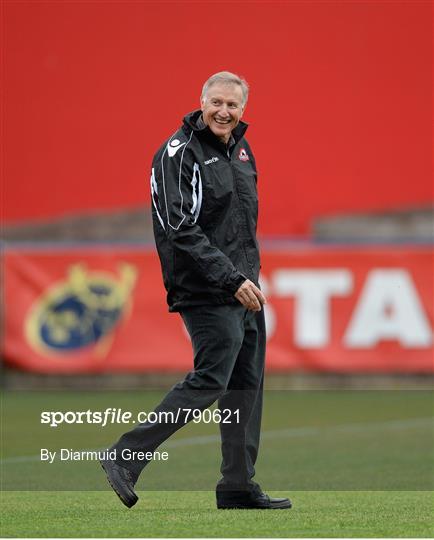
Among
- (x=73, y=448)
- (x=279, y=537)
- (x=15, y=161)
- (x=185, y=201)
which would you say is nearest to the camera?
(x=279, y=537)

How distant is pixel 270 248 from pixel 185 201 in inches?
328

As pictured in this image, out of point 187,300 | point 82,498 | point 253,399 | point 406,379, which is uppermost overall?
point 187,300

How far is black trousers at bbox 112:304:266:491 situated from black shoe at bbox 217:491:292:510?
31mm

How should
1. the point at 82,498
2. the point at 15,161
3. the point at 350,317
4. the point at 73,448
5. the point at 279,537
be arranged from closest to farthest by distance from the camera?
1. the point at 279,537
2. the point at 82,498
3. the point at 73,448
4. the point at 350,317
5. the point at 15,161

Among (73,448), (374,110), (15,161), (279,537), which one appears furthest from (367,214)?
(279,537)

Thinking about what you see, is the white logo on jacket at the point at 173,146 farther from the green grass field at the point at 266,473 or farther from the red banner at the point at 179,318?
the red banner at the point at 179,318

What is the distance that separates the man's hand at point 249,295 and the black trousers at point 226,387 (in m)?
0.16

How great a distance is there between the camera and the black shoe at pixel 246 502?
643 cm

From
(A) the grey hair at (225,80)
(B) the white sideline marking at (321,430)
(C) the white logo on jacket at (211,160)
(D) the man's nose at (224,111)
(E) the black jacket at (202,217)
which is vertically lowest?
(B) the white sideline marking at (321,430)

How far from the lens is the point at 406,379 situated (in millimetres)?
14312

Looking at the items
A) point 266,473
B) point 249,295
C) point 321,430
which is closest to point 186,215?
point 249,295

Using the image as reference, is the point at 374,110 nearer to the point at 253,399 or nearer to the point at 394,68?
the point at 394,68

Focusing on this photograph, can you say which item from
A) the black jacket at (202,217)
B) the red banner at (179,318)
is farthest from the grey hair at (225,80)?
the red banner at (179,318)

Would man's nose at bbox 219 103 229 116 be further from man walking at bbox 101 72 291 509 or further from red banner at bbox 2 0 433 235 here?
red banner at bbox 2 0 433 235
